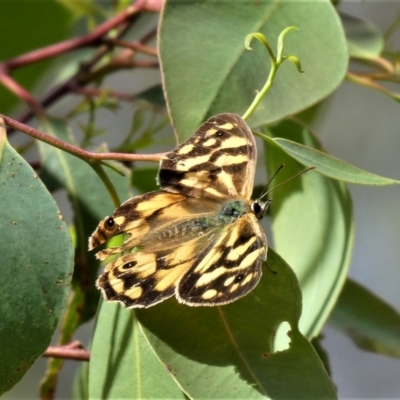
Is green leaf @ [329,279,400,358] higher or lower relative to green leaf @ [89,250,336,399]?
lower

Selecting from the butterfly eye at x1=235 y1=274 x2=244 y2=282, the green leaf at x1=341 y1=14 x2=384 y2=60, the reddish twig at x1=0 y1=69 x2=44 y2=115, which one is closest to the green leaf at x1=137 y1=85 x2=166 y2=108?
the reddish twig at x1=0 y1=69 x2=44 y2=115

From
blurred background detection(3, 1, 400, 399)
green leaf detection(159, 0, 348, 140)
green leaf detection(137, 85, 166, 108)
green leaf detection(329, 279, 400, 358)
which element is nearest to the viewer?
green leaf detection(159, 0, 348, 140)

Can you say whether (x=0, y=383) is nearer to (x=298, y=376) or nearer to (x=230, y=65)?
(x=298, y=376)

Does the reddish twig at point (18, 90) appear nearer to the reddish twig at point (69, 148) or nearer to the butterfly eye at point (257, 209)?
the reddish twig at point (69, 148)

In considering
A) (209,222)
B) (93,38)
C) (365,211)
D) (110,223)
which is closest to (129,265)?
(110,223)

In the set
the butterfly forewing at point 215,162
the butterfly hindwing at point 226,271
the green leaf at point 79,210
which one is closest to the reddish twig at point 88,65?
the green leaf at point 79,210

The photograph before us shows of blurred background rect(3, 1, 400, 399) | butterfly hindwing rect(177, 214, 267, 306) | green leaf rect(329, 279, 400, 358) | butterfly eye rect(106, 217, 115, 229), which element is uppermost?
butterfly hindwing rect(177, 214, 267, 306)

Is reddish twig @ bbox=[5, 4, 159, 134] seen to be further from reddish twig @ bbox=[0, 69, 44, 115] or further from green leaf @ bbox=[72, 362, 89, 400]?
green leaf @ bbox=[72, 362, 89, 400]
